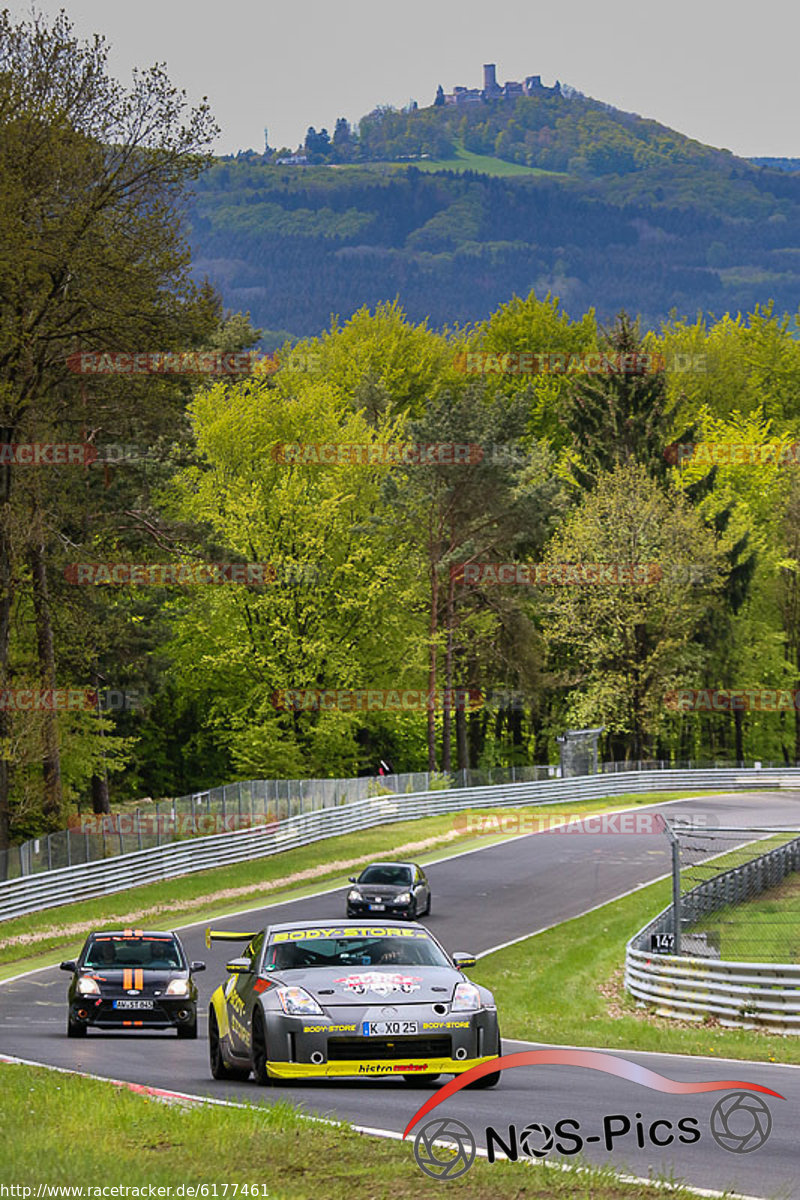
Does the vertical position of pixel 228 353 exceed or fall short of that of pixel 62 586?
it exceeds it

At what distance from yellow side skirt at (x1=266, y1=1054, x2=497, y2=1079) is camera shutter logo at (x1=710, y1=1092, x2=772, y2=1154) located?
1.81 meters

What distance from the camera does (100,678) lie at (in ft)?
174

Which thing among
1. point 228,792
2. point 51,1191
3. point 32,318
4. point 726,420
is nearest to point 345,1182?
point 51,1191

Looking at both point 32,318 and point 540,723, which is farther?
point 540,723

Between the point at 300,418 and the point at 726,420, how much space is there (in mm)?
34434

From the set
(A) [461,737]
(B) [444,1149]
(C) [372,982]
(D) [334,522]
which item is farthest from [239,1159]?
(A) [461,737]

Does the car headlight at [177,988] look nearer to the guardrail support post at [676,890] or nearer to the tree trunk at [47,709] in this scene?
the guardrail support post at [676,890]

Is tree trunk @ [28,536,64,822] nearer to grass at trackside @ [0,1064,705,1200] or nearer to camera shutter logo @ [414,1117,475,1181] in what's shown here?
grass at trackside @ [0,1064,705,1200]

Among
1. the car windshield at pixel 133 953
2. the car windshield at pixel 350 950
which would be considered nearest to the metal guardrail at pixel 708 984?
the car windshield at pixel 133 953

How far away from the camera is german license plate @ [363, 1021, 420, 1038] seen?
1156 centimetres

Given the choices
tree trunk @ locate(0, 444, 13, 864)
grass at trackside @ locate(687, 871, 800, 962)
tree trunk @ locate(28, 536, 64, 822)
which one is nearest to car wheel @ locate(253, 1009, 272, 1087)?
grass at trackside @ locate(687, 871, 800, 962)

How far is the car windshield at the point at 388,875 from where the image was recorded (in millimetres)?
34812

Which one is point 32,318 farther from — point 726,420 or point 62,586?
point 726,420

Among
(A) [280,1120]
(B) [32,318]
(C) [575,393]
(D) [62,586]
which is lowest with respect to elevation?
(A) [280,1120]
